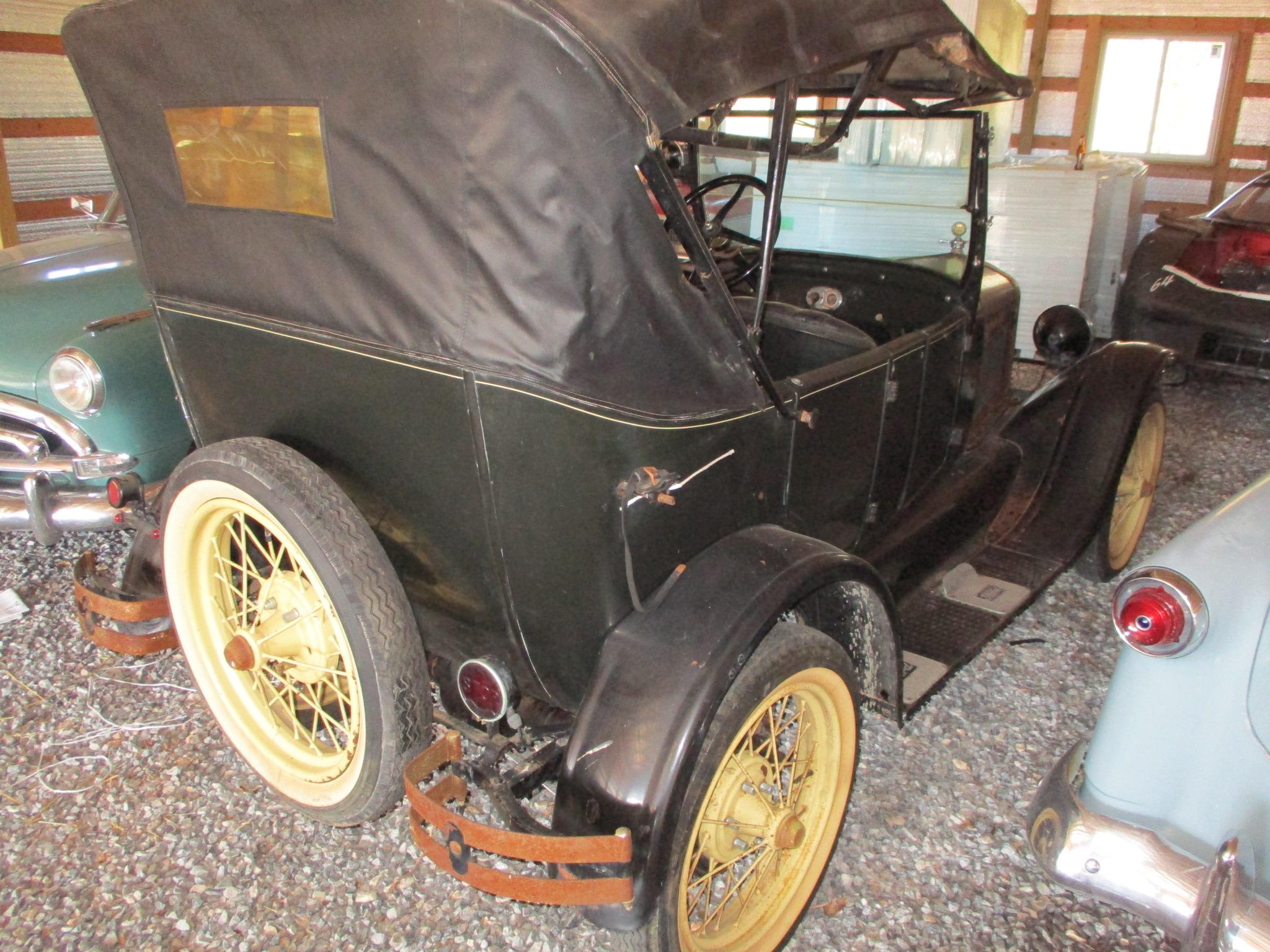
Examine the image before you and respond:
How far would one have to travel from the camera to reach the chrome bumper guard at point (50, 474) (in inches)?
114

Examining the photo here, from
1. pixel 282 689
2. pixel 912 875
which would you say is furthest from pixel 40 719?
pixel 912 875

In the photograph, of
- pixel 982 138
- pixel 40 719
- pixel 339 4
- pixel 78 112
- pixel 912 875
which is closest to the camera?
pixel 339 4

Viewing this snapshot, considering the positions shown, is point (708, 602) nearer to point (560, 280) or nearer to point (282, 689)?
point (560, 280)

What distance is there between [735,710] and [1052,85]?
9.81 metres

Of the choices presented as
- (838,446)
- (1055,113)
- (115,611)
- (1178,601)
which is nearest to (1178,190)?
(1055,113)

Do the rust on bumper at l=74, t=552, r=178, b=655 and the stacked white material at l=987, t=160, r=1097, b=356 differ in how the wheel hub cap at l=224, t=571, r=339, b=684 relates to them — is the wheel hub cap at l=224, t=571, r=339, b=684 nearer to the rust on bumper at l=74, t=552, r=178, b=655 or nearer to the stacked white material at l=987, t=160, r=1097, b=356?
the rust on bumper at l=74, t=552, r=178, b=655

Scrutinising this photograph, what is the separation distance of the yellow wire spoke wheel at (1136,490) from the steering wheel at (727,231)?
163 cm

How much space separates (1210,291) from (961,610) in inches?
156

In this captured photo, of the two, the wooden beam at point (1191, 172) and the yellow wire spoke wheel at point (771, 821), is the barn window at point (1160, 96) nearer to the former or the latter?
the wooden beam at point (1191, 172)

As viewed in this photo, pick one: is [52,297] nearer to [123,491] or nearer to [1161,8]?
[123,491]

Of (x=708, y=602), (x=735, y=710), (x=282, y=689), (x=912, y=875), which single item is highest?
(x=708, y=602)

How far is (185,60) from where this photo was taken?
5.70ft

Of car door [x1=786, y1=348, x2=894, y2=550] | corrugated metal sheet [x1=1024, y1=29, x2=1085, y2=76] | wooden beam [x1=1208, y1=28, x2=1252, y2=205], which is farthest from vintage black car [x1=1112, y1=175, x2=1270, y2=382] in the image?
car door [x1=786, y1=348, x2=894, y2=550]

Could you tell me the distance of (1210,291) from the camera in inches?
220
